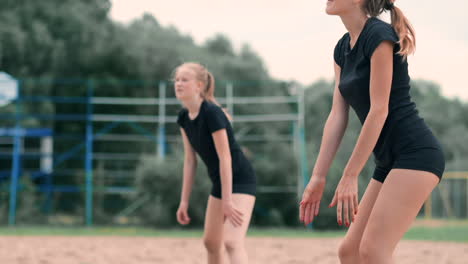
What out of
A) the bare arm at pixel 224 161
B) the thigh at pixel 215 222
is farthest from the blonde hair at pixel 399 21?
the thigh at pixel 215 222

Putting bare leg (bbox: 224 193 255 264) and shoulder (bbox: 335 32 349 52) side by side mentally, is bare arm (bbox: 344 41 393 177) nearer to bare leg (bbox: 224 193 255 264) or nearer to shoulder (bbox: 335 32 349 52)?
shoulder (bbox: 335 32 349 52)

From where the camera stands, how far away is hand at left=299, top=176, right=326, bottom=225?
3.06m

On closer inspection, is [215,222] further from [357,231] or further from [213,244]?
[357,231]

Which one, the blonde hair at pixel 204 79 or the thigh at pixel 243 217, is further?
the blonde hair at pixel 204 79

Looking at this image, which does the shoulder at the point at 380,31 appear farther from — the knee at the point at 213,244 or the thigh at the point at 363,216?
the knee at the point at 213,244

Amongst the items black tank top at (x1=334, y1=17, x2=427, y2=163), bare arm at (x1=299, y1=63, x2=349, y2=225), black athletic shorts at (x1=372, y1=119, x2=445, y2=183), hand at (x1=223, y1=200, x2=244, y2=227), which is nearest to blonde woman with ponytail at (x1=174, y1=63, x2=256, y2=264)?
hand at (x1=223, y1=200, x2=244, y2=227)

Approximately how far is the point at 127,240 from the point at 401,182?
→ 938 cm

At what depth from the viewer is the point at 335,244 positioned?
1115cm

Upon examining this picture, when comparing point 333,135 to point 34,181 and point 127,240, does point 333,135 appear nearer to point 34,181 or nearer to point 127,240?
point 127,240

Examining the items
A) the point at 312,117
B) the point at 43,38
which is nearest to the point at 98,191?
the point at 43,38

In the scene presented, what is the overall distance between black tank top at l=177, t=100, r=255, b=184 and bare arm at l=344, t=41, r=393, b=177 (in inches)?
76.1

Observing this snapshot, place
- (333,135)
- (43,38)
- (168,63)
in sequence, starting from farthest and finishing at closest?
(168,63) → (43,38) → (333,135)

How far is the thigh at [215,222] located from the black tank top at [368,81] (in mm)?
1929

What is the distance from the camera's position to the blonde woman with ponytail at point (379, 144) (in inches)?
113
